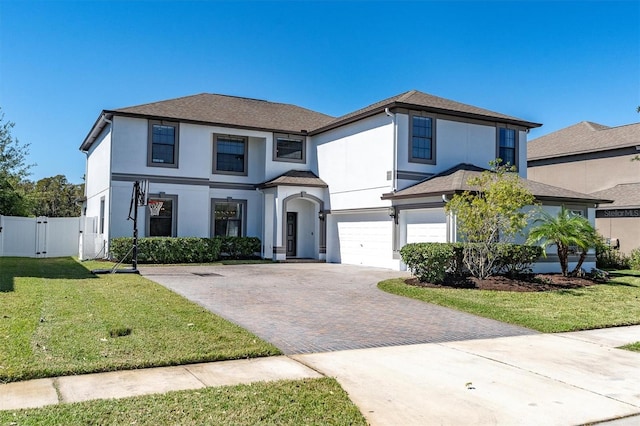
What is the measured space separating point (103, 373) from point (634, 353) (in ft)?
24.0

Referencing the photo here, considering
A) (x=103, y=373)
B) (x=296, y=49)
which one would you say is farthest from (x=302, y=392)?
(x=296, y=49)

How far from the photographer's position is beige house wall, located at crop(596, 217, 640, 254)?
2225 centimetres

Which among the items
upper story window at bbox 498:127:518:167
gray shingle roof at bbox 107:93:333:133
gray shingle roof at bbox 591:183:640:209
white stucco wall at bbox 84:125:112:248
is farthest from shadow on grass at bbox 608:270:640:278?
white stucco wall at bbox 84:125:112:248

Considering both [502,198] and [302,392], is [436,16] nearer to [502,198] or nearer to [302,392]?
[502,198]

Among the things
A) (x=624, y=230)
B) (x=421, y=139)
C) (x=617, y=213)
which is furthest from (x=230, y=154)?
(x=624, y=230)

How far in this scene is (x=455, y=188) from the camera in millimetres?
16391

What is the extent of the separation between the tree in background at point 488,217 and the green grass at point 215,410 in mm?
10467

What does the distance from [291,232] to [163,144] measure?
7.03 m

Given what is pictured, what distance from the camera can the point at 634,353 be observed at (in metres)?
7.49

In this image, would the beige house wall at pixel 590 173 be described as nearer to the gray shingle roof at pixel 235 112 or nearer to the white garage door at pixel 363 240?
the gray shingle roof at pixel 235 112

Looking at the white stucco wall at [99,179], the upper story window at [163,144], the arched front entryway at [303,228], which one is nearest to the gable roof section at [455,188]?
the arched front entryway at [303,228]

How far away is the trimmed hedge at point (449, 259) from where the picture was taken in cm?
1414

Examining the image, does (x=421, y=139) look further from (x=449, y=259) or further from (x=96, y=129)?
(x=96, y=129)

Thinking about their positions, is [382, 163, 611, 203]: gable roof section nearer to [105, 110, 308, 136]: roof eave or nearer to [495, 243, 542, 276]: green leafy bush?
[495, 243, 542, 276]: green leafy bush
